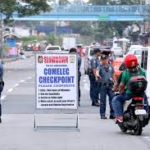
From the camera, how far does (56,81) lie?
1656 cm

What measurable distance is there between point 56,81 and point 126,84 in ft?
5.38

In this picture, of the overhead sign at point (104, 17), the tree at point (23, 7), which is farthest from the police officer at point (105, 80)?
the overhead sign at point (104, 17)

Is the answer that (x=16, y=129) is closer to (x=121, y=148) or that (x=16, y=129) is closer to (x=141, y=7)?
(x=121, y=148)

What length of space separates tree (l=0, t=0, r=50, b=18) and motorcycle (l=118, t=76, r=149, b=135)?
4209 cm

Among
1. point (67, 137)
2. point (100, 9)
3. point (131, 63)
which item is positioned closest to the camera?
point (67, 137)

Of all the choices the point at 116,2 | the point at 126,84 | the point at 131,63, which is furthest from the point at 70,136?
the point at 116,2

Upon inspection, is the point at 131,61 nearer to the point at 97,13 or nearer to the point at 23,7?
the point at 23,7

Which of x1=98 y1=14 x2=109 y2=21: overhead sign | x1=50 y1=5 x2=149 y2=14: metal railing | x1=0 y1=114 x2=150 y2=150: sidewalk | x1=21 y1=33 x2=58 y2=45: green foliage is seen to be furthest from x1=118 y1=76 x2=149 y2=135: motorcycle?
x1=21 y1=33 x2=58 y2=45: green foliage

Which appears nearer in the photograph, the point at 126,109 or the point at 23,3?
the point at 126,109

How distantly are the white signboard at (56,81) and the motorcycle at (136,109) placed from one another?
4.68 ft

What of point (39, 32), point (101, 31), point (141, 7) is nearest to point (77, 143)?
point (141, 7)

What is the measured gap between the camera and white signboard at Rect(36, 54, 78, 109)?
54.1ft

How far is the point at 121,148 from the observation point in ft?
44.9

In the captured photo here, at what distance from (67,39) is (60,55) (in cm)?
8327
